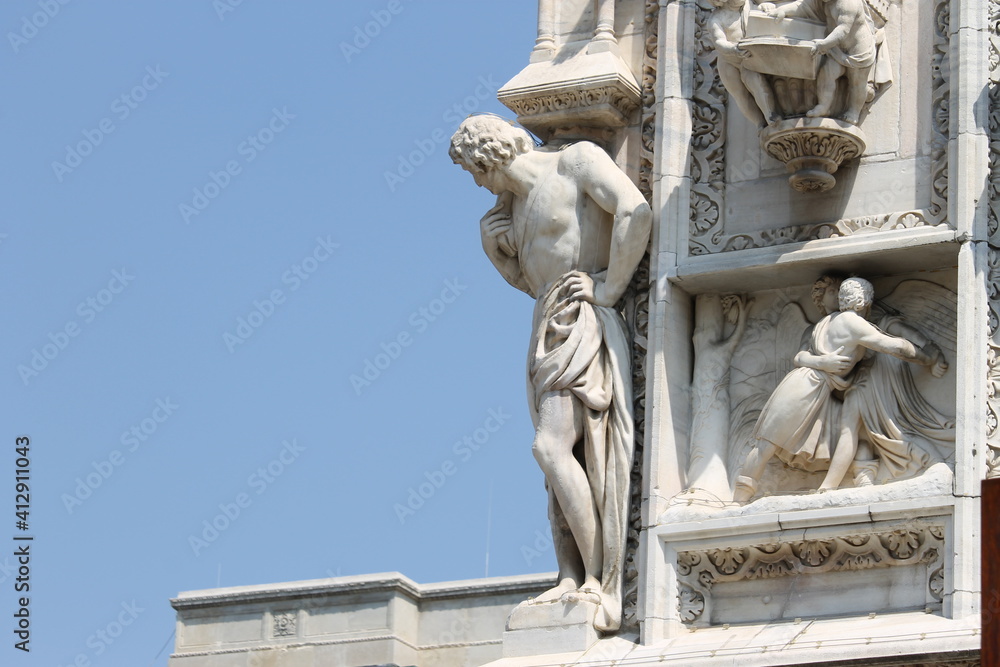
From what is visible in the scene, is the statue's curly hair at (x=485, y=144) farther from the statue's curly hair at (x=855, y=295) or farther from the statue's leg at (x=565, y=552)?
the statue's curly hair at (x=855, y=295)

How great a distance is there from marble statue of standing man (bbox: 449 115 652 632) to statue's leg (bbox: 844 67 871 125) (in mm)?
1404

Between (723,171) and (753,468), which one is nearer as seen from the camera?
(753,468)

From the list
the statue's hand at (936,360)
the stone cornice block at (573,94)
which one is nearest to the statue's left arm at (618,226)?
the stone cornice block at (573,94)

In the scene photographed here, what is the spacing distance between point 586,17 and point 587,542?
11.7ft

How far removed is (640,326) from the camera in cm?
1652

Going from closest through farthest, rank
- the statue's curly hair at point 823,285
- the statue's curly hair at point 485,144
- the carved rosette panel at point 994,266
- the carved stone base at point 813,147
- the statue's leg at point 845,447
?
the carved rosette panel at point 994,266 < the statue's leg at point 845,447 < the carved stone base at point 813,147 < the statue's curly hair at point 823,285 < the statue's curly hair at point 485,144

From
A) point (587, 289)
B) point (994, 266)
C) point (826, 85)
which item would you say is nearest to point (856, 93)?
point (826, 85)

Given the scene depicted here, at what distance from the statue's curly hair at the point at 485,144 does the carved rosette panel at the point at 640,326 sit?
83cm

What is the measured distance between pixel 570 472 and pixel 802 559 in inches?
61.6

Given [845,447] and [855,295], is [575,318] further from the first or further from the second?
[845,447]

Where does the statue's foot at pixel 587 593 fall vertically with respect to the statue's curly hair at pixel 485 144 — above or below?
below

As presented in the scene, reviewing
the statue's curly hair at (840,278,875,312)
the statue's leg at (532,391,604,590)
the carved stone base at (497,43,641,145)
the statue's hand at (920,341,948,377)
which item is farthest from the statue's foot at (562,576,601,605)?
the carved stone base at (497,43,641,145)

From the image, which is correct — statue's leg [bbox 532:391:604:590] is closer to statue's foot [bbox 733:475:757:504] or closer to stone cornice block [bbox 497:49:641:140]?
statue's foot [bbox 733:475:757:504]

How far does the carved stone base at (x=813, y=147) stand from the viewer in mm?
15875
